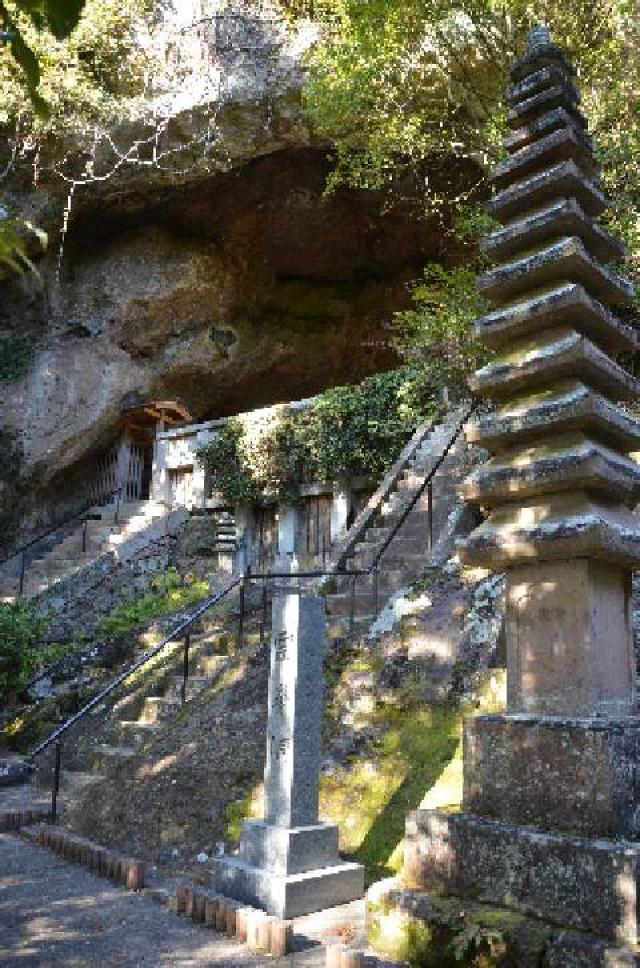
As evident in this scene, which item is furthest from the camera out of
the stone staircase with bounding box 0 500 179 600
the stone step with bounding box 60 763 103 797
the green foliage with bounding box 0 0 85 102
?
the stone staircase with bounding box 0 500 179 600

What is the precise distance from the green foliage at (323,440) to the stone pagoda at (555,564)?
9498 mm

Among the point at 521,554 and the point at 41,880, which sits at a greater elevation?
the point at 521,554

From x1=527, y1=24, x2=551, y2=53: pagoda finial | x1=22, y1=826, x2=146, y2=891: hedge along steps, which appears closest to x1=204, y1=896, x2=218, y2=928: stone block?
x1=22, y1=826, x2=146, y2=891: hedge along steps

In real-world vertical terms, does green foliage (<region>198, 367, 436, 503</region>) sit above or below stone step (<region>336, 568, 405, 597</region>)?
above

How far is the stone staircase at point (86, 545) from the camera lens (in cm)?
1764

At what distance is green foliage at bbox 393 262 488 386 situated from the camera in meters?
12.8

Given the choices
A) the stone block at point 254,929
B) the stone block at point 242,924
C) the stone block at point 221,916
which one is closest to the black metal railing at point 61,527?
the stone block at point 221,916

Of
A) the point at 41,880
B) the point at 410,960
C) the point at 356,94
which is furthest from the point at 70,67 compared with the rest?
the point at 410,960

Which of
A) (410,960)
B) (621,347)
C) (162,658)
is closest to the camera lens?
(410,960)

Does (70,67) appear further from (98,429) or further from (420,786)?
(420,786)

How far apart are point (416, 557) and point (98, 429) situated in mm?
13309

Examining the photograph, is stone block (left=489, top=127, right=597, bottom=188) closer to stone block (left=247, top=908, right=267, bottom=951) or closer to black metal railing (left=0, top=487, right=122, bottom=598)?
stone block (left=247, top=908, right=267, bottom=951)

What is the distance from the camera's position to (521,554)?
164 inches

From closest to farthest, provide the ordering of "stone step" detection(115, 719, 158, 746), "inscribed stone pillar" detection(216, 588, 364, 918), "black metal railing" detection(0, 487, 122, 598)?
"inscribed stone pillar" detection(216, 588, 364, 918), "stone step" detection(115, 719, 158, 746), "black metal railing" detection(0, 487, 122, 598)
